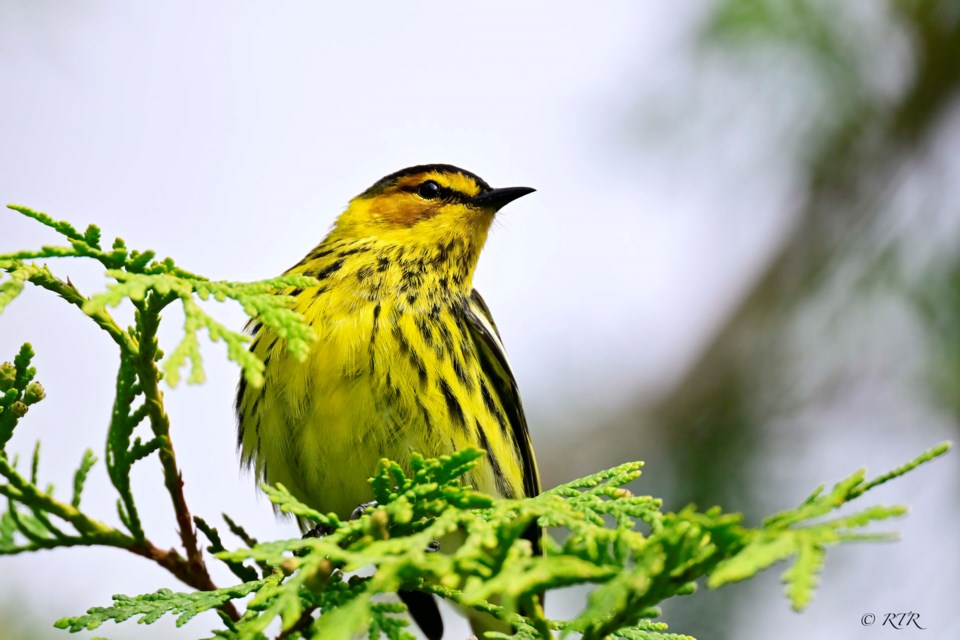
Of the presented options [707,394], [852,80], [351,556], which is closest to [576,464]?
[707,394]

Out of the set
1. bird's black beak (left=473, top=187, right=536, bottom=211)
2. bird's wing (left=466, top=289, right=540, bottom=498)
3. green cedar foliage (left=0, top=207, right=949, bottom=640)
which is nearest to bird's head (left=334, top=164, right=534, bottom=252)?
bird's black beak (left=473, top=187, right=536, bottom=211)

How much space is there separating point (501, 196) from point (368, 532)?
7.18 feet

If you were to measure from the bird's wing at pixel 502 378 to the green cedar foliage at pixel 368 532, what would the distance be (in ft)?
3.87

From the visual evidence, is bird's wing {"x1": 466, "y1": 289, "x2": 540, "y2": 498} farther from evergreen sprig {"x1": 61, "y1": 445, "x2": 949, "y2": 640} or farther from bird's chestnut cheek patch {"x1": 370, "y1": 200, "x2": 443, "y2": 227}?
evergreen sprig {"x1": 61, "y1": 445, "x2": 949, "y2": 640}

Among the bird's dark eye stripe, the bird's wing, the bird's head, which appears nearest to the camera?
the bird's wing

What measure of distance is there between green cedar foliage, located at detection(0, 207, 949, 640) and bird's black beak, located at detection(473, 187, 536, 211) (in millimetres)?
1868

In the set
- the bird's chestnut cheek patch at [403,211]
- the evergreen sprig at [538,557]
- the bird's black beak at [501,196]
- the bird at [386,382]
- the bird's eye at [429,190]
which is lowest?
the evergreen sprig at [538,557]

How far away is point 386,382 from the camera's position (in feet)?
8.98

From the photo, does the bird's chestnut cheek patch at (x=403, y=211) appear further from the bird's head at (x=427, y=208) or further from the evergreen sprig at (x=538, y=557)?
the evergreen sprig at (x=538, y=557)

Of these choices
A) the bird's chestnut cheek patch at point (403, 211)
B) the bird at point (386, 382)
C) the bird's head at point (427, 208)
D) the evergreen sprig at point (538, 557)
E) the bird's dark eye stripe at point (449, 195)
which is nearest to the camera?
the evergreen sprig at point (538, 557)

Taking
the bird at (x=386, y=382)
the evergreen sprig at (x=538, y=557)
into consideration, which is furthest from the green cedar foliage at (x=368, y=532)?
the bird at (x=386, y=382)

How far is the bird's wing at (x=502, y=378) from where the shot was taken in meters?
3.16

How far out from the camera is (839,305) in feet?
15.4

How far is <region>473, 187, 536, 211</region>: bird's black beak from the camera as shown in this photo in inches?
144
